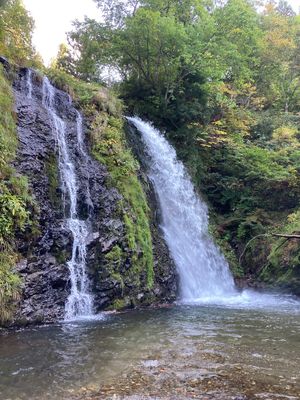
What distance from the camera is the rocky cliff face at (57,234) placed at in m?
7.88

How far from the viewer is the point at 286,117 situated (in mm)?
21766

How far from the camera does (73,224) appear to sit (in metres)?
9.09

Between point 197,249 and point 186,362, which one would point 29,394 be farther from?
point 197,249

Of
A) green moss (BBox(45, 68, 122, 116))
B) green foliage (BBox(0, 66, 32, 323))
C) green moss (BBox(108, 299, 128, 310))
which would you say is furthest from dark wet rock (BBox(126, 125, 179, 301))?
green foliage (BBox(0, 66, 32, 323))

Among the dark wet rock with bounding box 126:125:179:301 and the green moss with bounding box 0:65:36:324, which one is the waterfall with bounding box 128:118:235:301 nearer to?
the dark wet rock with bounding box 126:125:179:301

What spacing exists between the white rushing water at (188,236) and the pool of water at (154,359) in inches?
133

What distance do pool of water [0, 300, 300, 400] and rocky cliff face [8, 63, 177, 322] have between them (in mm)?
804

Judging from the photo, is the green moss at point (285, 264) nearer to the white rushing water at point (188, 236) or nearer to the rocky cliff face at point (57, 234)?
the white rushing water at point (188, 236)

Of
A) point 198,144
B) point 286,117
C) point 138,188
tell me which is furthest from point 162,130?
point 286,117

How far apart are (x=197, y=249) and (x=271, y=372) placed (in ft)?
27.0

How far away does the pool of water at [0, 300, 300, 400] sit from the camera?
428 cm

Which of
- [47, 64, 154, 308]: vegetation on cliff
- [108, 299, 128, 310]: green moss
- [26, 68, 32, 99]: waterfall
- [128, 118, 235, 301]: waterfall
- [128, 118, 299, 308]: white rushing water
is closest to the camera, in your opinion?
[108, 299, 128, 310]: green moss

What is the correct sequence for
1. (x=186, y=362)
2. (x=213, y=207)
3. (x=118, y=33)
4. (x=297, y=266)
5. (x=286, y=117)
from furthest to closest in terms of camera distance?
(x=286, y=117) → (x=213, y=207) → (x=118, y=33) → (x=297, y=266) → (x=186, y=362)

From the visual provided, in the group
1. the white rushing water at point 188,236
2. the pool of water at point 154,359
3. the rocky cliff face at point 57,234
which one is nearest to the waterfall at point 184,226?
the white rushing water at point 188,236
